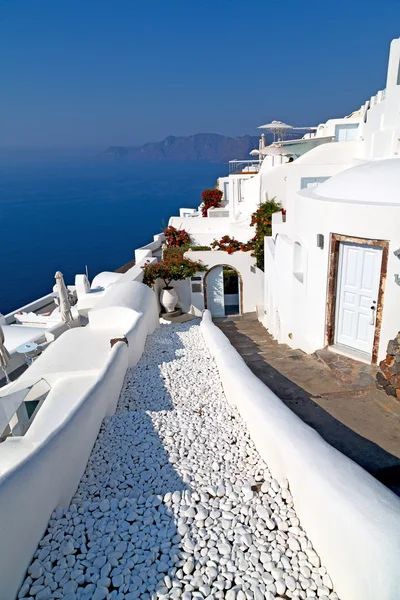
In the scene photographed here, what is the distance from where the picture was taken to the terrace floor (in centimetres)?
451

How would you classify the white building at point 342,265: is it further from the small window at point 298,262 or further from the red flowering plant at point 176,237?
the red flowering plant at point 176,237

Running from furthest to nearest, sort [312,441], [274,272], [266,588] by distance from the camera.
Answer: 1. [274,272]
2. [312,441]
3. [266,588]

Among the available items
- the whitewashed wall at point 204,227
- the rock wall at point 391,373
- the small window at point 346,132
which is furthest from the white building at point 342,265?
the small window at point 346,132

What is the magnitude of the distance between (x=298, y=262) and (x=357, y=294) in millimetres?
2067

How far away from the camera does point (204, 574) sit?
Result: 2871 mm

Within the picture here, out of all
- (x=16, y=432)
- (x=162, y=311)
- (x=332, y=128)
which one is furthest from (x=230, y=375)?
(x=332, y=128)

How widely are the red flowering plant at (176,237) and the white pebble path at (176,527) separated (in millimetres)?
13876

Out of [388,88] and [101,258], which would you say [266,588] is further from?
[101,258]

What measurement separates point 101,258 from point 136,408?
7169 cm

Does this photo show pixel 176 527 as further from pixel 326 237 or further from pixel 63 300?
pixel 63 300

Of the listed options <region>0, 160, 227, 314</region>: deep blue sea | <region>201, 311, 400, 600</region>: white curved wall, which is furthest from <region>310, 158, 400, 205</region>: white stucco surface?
<region>0, 160, 227, 314</region>: deep blue sea

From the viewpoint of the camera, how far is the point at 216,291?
54.5ft

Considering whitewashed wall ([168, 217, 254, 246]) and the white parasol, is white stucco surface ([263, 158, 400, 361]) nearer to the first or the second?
the white parasol

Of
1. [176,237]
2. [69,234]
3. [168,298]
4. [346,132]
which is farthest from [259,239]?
[69,234]
